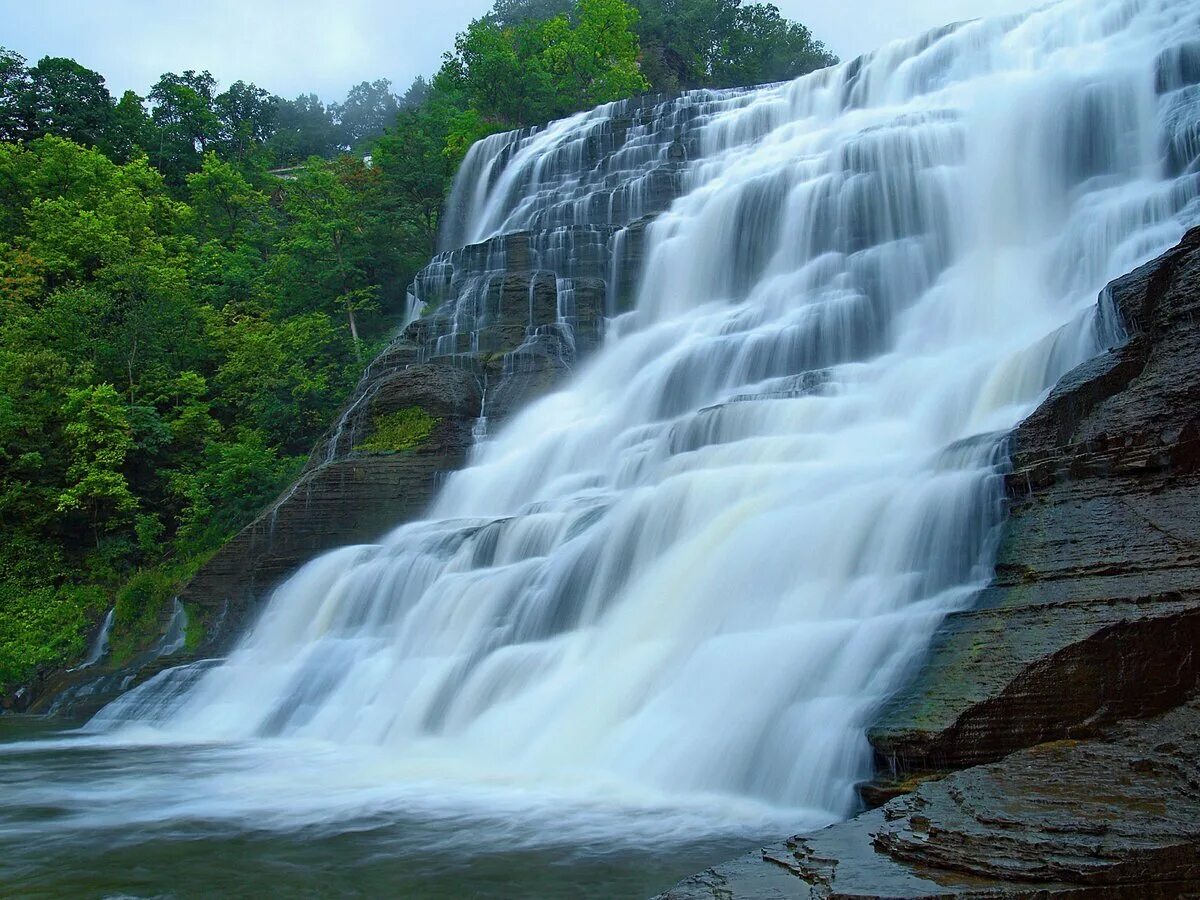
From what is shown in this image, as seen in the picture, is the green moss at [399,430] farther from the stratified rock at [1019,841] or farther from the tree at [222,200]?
the tree at [222,200]

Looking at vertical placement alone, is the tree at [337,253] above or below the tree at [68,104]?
below

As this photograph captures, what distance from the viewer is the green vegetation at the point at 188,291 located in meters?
23.0

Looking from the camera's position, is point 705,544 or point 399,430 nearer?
point 705,544

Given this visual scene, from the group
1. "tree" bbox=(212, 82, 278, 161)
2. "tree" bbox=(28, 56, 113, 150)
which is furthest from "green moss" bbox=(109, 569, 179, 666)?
"tree" bbox=(212, 82, 278, 161)

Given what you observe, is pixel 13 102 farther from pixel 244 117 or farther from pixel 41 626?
pixel 41 626

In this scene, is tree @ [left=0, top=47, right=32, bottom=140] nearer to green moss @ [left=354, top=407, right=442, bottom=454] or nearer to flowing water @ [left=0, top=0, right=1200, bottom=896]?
flowing water @ [left=0, top=0, right=1200, bottom=896]

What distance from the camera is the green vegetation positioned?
23.0 meters

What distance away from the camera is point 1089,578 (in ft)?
23.9

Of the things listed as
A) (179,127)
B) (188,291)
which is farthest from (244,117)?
(188,291)

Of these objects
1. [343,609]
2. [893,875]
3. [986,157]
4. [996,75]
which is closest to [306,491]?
[343,609]

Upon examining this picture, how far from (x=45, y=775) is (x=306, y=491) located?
25.9 ft

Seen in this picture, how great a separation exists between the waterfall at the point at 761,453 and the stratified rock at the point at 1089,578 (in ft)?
1.59

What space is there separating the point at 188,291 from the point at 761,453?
74.7ft

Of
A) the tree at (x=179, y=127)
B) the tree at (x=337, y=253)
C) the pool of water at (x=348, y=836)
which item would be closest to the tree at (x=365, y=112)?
the tree at (x=179, y=127)
